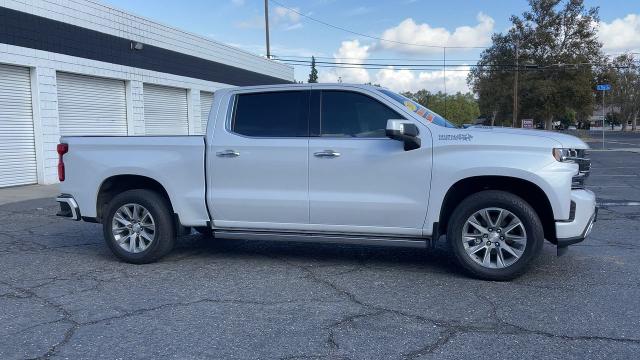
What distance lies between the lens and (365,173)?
5.47 metres

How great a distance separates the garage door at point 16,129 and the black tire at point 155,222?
10034mm

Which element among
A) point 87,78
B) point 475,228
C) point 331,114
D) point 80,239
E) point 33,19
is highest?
point 33,19

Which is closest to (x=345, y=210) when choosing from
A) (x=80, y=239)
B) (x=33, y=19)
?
(x=80, y=239)

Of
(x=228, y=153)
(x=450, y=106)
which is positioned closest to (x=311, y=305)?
(x=228, y=153)

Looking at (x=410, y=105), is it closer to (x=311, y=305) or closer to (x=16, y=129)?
(x=311, y=305)

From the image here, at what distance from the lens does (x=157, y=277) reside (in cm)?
565

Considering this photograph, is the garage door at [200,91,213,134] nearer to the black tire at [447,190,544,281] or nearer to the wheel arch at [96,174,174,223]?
the wheel arch at [96,174,174,223]

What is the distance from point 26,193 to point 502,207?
12051 millimetres

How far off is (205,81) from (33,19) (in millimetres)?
9196

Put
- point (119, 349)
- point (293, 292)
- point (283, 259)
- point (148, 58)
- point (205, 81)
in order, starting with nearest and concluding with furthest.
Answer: point (119, 349), point (293, 292), point (283, 259), point (148, 58), point (205, 81)

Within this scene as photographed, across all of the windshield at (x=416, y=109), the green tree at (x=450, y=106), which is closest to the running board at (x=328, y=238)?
the windshield at (x=416, y=109)

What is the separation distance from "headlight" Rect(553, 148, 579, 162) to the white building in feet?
44.8

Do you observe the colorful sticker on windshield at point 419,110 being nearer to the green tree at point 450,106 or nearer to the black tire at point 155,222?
the black tire at point 155,222

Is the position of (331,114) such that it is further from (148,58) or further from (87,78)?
(148,58)
